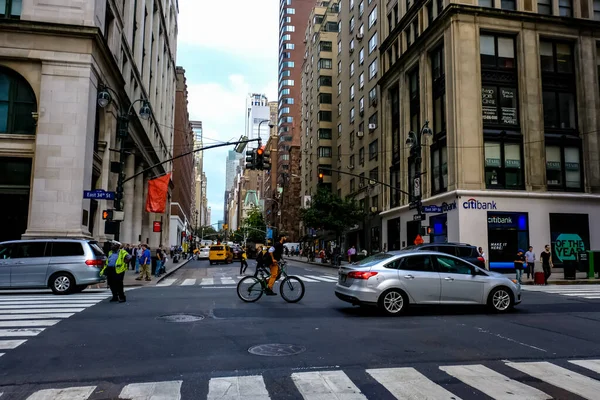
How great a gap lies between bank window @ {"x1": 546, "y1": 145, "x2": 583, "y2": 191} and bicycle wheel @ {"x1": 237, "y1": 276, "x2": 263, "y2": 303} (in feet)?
80.9

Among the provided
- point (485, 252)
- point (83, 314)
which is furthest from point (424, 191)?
point (83, 314)

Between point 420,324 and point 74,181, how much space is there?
19.3 metres

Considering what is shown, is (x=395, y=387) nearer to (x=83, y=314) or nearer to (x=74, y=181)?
(x=83, y=314)

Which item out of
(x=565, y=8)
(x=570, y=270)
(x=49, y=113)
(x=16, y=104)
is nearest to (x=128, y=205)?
(x=16, y=104)

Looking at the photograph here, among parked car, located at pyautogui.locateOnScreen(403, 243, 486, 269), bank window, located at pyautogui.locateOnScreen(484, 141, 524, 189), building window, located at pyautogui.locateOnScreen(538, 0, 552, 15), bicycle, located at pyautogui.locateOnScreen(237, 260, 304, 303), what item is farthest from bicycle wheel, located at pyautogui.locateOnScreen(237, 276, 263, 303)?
building window, located at pyautogui.locateOnScreen(538, 0, 552, 15)

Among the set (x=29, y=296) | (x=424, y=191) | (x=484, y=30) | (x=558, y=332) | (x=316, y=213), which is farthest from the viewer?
(x=316, y=213)

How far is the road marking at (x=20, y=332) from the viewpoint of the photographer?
8.65 meters

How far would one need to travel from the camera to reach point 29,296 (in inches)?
586

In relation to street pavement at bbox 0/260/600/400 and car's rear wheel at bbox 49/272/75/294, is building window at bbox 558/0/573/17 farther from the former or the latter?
car's rear wheel at bbox 49/272/75/294

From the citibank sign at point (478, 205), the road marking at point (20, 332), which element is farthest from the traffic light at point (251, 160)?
→ the citibank sign at point (478, 205)

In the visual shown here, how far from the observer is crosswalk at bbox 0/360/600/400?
530cm

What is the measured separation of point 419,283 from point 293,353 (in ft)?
16.4

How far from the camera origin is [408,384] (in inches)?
227

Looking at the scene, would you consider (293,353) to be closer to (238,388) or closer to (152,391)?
(238,388)
